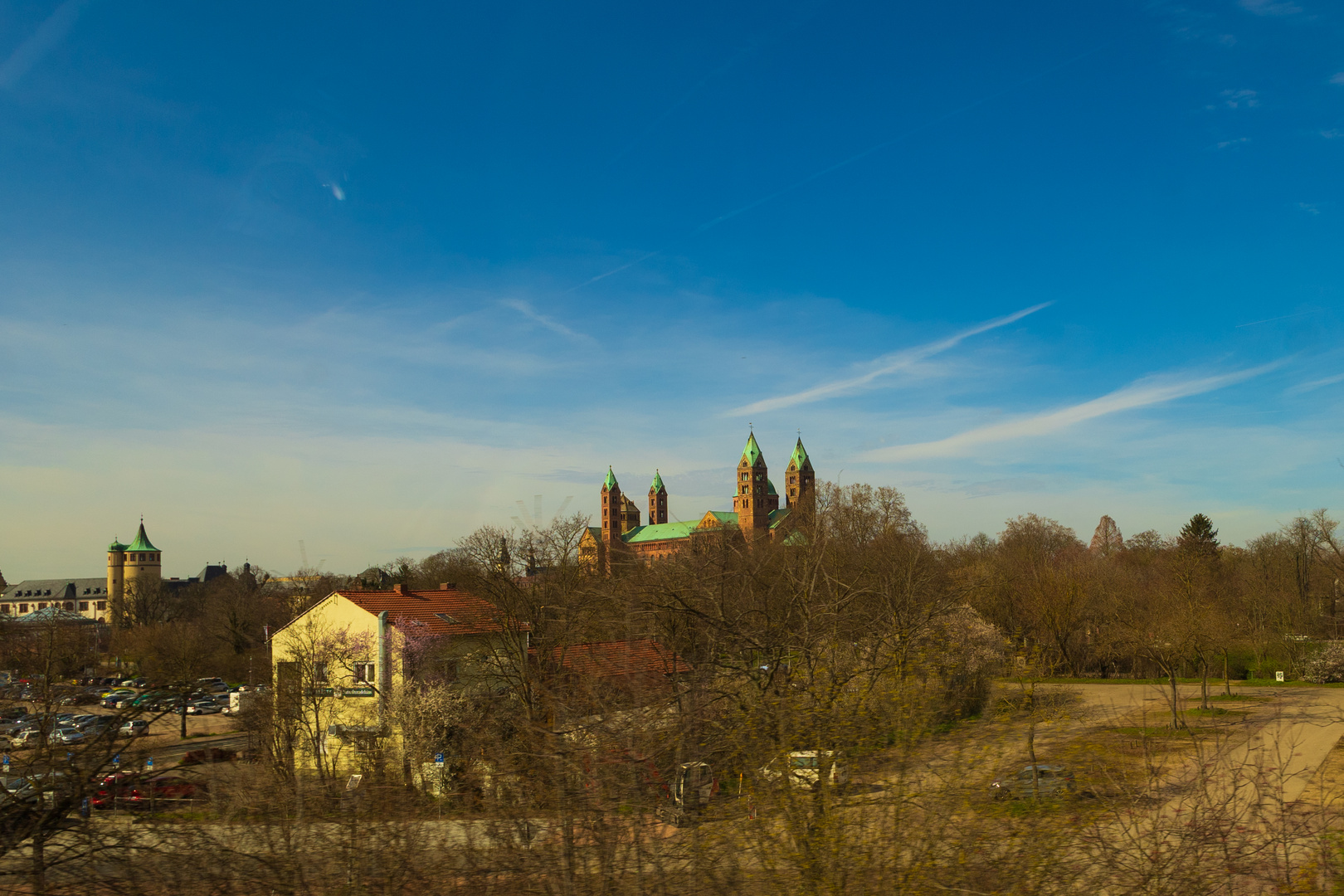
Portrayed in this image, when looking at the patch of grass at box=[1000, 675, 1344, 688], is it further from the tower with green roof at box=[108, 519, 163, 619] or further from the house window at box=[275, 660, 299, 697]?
the tower with green roof at box=[108, 519, 163, 619]

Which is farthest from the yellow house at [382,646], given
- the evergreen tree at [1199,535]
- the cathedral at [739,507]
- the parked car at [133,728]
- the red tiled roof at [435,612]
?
the cathedral at [739,507]

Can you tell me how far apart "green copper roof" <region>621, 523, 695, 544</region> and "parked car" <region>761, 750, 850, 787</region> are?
128 metres

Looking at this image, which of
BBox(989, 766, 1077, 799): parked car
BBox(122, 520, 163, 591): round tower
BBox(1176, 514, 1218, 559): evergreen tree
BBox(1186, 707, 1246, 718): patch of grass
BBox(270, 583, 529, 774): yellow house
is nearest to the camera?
BBox(989, 766, 1077, 799): parked car

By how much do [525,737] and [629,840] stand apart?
93 centimetres

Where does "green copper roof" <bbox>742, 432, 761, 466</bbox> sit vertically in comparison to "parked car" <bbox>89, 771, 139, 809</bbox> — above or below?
above

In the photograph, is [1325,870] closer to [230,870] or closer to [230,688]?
[230,870]

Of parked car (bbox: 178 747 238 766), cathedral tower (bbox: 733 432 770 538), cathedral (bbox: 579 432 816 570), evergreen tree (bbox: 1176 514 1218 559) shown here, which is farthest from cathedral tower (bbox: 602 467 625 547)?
parked car (bbox: 178 747 238 766)

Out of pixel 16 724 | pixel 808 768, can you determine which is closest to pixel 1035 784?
pixel 808 768

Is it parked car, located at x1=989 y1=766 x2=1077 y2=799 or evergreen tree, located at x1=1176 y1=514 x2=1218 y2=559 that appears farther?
evergreen tree, located at x1=1176 y1=514 x2=1218 y2=559

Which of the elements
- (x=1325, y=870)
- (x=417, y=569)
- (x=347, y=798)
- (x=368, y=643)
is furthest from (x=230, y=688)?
(x=1325, y=870)

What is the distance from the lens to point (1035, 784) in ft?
15.0

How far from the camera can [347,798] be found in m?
4.93

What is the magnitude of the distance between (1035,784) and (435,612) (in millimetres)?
26906

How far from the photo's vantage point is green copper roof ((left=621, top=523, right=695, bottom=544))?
13562cm
